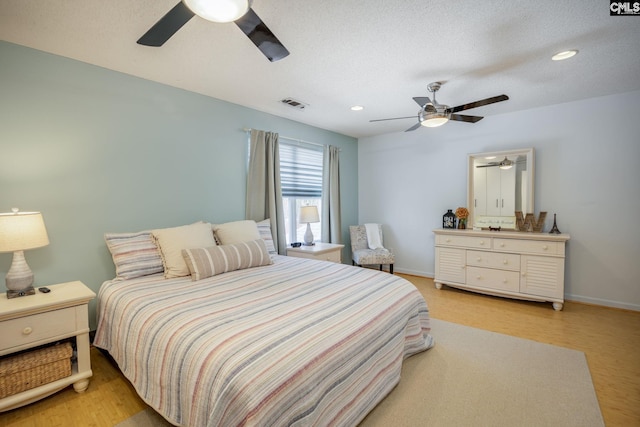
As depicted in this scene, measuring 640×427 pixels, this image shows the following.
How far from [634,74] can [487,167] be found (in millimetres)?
1642

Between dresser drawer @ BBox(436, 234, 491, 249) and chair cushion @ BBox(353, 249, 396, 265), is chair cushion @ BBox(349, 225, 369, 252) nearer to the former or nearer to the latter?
chair cushion @ BBox(353, 249, 396, 265)

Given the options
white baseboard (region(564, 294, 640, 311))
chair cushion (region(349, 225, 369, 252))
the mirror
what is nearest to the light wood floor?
white baseboard (region(564, 294, 640, 311))

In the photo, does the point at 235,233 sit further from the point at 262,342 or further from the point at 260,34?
the point at 260,34

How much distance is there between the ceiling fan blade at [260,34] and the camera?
1.46 meters

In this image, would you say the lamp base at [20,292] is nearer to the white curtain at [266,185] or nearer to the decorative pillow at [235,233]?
the decorative pillow at [235,233]

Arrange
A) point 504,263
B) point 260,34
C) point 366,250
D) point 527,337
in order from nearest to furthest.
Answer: point 260,34 < point 527,337 < point 504,263 < point 366,250

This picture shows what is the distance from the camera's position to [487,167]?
13.5ft

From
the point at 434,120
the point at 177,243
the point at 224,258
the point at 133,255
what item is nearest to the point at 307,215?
the point at 224,258

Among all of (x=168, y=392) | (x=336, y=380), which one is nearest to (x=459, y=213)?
→ (x=336, y=380)

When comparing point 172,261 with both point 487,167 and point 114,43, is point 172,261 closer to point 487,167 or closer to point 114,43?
point 114,43

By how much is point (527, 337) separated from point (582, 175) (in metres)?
2.23

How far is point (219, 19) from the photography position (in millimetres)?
1416

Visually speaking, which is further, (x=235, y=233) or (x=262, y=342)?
(x=235, y=233)

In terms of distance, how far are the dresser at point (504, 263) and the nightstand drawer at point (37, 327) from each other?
4.09 metres
